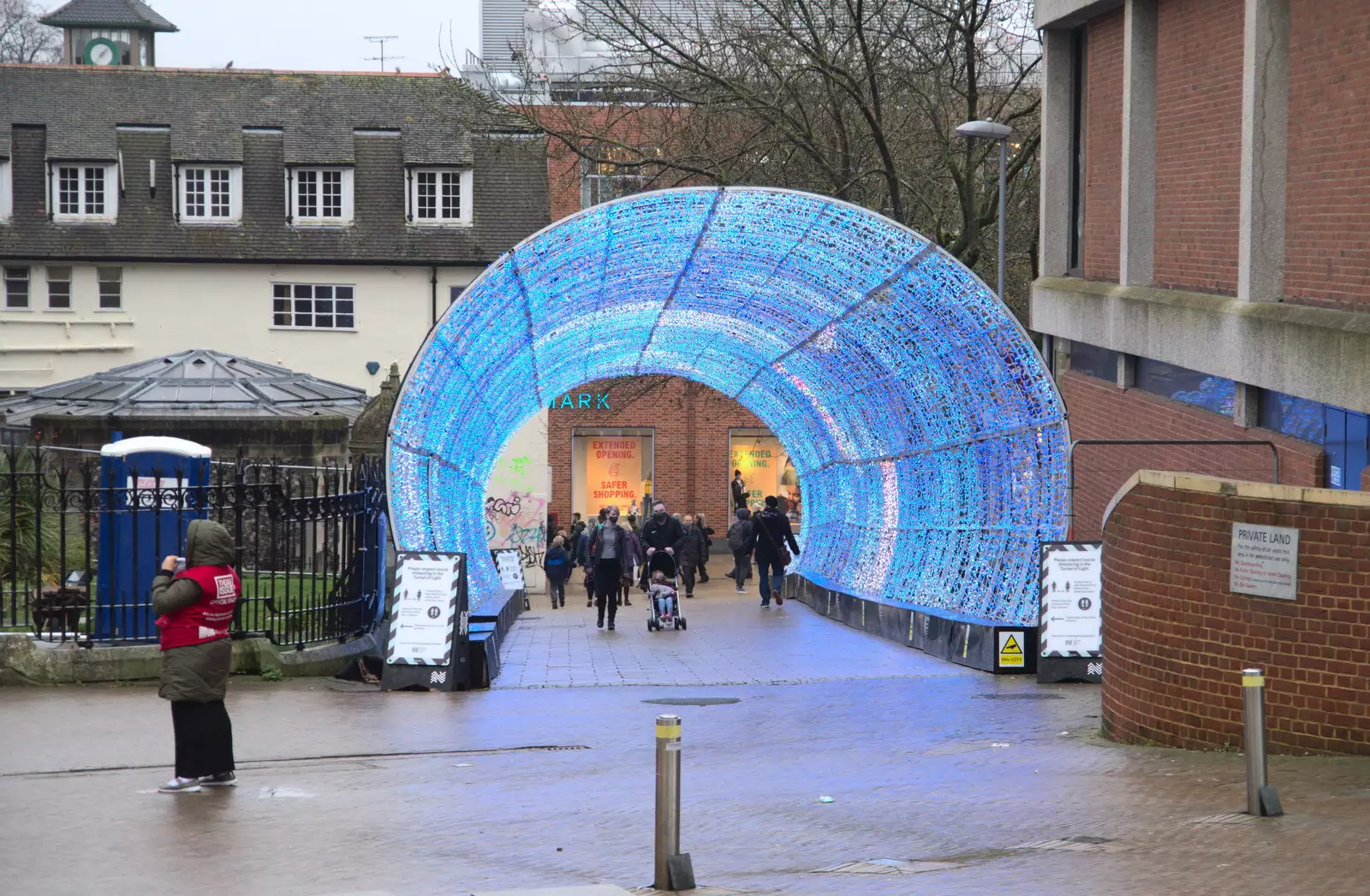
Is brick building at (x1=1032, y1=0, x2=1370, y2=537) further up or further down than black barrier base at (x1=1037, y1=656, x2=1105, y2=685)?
further up

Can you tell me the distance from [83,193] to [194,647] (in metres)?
32.9

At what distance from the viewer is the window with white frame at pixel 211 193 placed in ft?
133

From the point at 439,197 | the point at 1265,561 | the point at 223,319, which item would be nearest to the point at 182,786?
the point at 1265,561

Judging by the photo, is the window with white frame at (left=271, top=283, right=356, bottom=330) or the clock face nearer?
the window with white frame at (left=271, top=283, right=356, bottom=330)

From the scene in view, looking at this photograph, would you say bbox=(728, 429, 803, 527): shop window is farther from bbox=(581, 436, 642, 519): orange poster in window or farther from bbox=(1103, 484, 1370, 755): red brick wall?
bbox=(1103, 484, 1370, 755): red brick wall

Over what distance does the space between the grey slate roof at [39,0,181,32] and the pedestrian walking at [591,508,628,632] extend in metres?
47.2

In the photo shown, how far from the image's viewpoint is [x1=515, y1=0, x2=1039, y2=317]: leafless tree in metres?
27.5

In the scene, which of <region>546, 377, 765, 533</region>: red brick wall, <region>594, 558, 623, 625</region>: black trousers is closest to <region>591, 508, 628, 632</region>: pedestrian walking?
<region>594, 558, 623, 625</region>: black trousers

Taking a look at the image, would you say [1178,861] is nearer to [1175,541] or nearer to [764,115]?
[1175,541]

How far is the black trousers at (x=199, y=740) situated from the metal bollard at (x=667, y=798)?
369cm

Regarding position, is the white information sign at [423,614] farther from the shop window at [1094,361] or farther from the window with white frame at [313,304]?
the window with white frame at [313,304]

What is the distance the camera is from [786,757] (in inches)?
469

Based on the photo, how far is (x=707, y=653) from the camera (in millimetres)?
19906

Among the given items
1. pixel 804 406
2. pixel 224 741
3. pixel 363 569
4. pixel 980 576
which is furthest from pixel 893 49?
pixel 224 741
